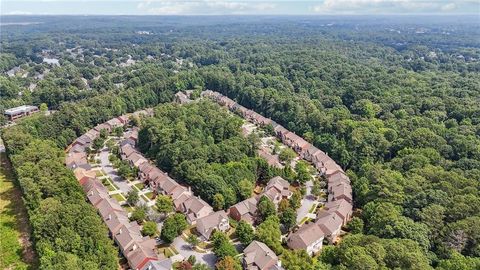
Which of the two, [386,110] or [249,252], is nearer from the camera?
[249,252]

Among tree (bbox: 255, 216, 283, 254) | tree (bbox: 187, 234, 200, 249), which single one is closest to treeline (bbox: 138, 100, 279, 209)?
tree (bbox: 187, 234, 200, 249)

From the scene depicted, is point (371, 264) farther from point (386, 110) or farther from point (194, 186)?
point (386, 110)

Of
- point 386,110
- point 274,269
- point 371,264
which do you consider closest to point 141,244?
point 274,269

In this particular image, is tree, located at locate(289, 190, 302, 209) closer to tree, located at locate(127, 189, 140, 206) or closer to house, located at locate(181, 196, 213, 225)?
house, located at locate(181, 196, 213, 225)

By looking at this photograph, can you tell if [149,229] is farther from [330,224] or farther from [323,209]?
[323,209]

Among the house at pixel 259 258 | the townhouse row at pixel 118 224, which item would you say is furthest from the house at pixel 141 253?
the house at pixel 259 258

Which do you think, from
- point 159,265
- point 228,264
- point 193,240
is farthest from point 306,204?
point 159,265
